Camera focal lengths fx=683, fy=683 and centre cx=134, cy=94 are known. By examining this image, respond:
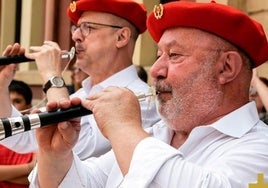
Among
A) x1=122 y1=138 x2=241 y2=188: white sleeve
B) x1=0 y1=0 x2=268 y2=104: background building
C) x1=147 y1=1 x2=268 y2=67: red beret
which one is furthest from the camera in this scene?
x1=0 y1=0 x2=268 y2=104: background building

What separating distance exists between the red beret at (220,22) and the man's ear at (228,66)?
0.05m

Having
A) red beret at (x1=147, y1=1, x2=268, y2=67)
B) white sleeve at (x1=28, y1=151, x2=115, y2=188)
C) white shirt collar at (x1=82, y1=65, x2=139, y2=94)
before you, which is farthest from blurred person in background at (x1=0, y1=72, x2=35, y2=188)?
red beret at (x1=147, y1=1, x2=268, y2=67)

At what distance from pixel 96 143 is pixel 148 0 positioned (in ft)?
10.5

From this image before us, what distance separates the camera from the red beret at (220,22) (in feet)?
7.62

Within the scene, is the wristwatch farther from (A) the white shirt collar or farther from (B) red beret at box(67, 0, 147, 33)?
(B) red beret at box(67, 0, 147, 33)

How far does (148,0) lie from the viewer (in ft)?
20.6

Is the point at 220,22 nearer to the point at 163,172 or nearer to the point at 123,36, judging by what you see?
the point at 163,172

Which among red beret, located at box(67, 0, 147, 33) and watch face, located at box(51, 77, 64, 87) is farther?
red beret, located at box(67, 0, 147, 33)

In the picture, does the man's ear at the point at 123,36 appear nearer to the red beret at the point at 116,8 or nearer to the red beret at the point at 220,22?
the red beret at the point at 116,8

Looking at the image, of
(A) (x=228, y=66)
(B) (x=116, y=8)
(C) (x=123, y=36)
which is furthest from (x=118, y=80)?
(A) (x=228, y=66)

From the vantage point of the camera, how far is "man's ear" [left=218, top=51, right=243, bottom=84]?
2.36 metres

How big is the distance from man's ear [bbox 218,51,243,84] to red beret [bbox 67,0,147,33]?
1.34 metres

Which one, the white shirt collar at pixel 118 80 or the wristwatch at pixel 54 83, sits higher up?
the wristwatch at pixel 54 83

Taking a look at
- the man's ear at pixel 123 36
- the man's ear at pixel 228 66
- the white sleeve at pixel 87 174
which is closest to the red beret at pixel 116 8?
the man's ear at pixel 123 36
